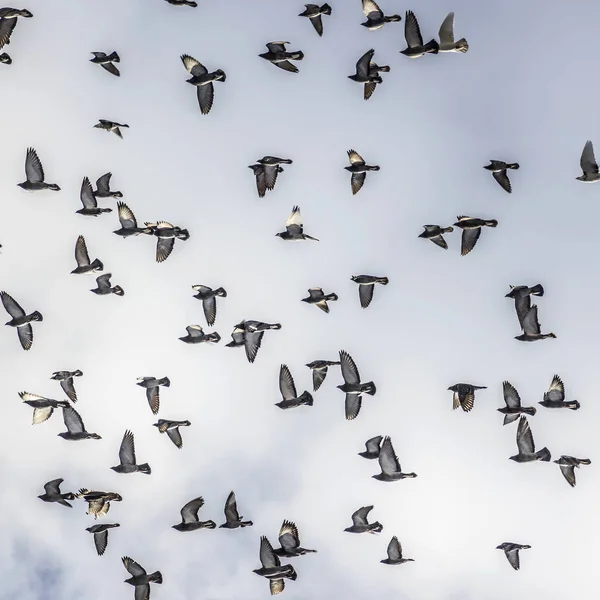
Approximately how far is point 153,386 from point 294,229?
957cm

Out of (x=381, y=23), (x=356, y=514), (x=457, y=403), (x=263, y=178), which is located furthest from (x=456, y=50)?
(x=356, y=514)

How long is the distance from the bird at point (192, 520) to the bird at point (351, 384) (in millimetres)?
7920

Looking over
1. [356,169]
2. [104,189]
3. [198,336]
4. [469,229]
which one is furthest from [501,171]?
[104,189]

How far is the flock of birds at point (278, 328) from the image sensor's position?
6228 cm

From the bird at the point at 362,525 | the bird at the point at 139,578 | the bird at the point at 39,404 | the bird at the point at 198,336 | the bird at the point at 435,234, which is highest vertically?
the bird at the point at 435,234

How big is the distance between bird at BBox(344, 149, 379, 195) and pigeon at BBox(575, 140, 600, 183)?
873cm

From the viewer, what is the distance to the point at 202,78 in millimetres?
62219

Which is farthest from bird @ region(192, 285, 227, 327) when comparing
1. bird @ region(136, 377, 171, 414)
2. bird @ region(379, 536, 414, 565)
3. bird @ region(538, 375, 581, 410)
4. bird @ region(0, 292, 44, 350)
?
bird @ region(538, 375, 581, 410)

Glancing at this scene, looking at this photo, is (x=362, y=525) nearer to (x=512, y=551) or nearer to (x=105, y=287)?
(x=512, y=551)

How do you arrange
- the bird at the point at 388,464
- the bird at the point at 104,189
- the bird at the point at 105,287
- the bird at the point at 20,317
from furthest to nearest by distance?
the bird at the point at 105,287, the bird at the point at 104,189, the bird at the point at 20,317, the bird at the point at 388,464

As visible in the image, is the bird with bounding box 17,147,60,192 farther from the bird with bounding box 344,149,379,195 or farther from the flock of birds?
the bird with bounding box 344,149,379,195

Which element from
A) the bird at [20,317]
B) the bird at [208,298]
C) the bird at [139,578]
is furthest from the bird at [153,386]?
the bird at [139,578]

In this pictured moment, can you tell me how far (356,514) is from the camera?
63469 mm

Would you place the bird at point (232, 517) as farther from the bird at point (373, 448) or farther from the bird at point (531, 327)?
the bird at point (531, 327)
